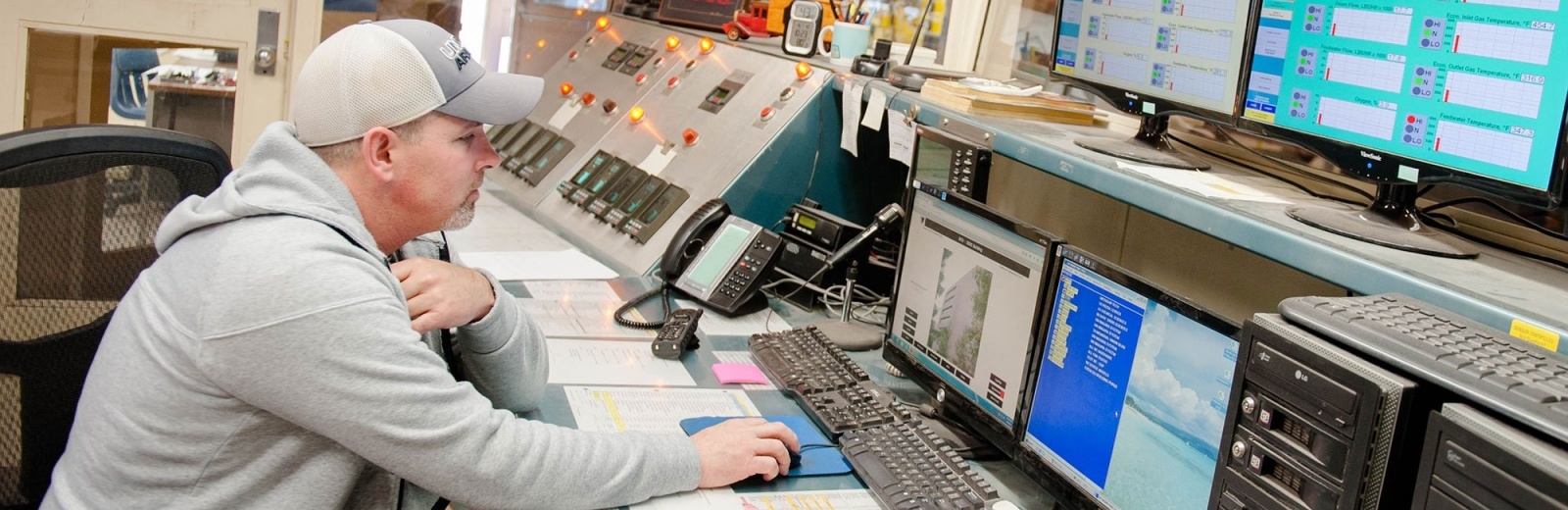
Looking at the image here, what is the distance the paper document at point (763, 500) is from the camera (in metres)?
1.51

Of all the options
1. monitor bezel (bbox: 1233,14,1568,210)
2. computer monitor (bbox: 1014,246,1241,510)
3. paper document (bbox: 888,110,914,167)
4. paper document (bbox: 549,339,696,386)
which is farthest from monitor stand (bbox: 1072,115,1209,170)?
paper document (bbox: 549,339,696,386)

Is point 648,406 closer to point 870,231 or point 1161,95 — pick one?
point 870,231

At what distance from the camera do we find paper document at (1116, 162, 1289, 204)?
1492 mm

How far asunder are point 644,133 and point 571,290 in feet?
2.58

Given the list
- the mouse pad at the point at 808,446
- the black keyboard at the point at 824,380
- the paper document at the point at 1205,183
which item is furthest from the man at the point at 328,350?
the paper document at the point at 1205,183

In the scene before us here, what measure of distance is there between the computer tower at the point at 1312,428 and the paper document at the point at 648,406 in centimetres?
91

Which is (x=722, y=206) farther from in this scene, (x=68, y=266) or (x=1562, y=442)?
(x=1562, y=442)

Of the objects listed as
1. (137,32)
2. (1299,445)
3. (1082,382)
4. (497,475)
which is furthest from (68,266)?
(137,32)

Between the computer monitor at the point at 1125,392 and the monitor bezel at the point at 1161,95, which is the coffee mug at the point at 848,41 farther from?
the computer monitor at the point at 1125,392

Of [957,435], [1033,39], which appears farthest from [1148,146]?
[1033,39]

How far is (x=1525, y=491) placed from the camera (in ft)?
2.58

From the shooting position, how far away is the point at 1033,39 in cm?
282

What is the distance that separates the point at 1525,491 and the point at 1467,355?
0.15 metres

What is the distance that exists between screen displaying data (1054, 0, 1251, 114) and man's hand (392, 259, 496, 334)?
106cm
